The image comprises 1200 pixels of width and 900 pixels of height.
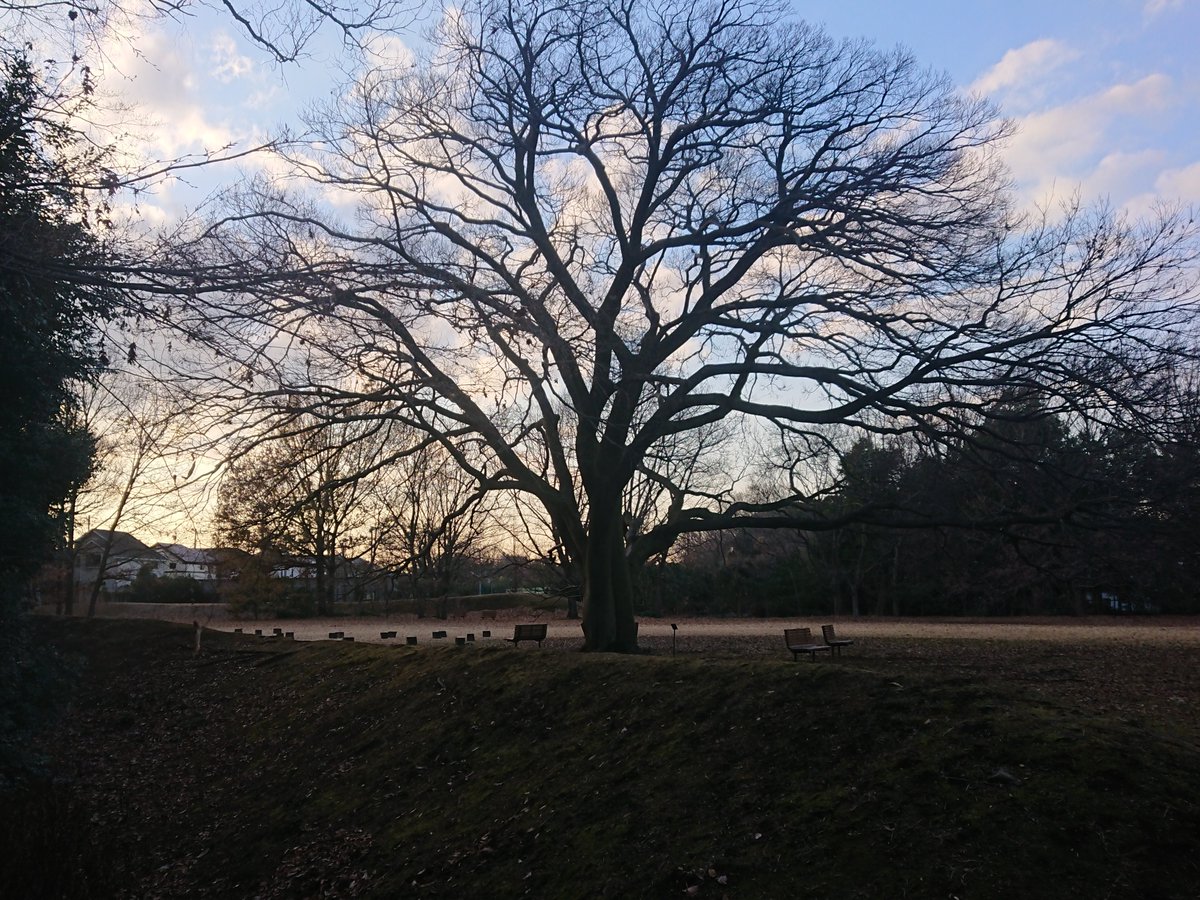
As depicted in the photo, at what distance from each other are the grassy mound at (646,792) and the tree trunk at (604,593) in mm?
4144

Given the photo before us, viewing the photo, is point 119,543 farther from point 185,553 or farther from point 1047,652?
point 1047,652

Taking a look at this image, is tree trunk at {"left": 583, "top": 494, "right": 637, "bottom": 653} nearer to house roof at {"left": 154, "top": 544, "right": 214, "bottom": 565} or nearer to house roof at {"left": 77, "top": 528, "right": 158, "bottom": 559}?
house roof at {"left": 154, "top": 544, "right": 214, "bottom": 565}

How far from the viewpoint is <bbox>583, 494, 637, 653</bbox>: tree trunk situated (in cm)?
1762

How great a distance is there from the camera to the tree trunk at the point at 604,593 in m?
17.6

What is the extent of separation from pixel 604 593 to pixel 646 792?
10130 mm

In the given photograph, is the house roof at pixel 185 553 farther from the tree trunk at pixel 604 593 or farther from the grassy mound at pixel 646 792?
the tree trunk at pixel 604 593

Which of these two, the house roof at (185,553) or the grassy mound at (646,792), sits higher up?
the house roof at (185,553)

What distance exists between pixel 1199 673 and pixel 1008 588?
70.2 feet

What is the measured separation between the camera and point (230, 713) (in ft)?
52.0

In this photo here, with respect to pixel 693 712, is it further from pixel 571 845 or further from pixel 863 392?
pixel 863 392

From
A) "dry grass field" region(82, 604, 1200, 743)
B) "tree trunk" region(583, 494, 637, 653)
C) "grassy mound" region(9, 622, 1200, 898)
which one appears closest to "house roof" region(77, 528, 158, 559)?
"dry grass field" region(82, 604, 1200, 743)

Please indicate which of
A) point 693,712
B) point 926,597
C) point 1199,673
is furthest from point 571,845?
point 926,597

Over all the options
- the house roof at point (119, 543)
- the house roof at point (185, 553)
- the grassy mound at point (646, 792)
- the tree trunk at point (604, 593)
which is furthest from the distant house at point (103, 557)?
the grassy mound at point (646, 792)

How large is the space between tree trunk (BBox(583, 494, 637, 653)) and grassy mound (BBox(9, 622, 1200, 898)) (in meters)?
4.14
